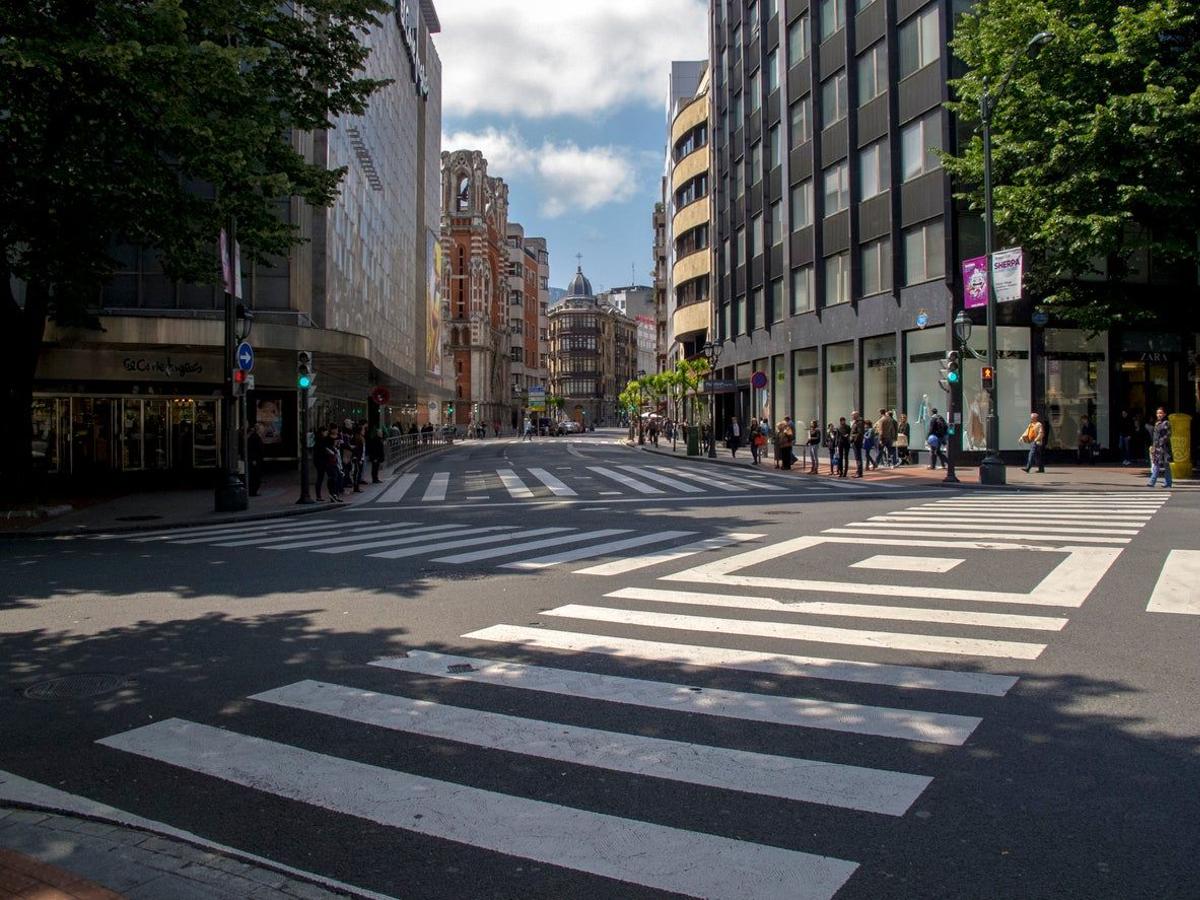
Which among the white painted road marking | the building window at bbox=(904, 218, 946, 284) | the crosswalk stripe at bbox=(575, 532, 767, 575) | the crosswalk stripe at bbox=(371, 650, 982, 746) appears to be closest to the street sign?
the crosswalk stripe at bbox=(575, 532, 767, 575)

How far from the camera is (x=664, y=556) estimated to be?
11672mm

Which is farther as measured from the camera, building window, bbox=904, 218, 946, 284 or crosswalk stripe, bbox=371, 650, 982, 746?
building window, bbox=904, 218, 946, 284

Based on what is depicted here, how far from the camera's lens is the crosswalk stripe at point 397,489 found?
72.7 ft

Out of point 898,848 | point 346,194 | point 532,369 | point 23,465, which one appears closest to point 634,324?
point 532,369

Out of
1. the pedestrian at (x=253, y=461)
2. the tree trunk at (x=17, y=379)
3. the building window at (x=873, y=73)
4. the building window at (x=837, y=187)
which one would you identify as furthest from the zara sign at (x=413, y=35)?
the tree trunk at (x=17, y=379)

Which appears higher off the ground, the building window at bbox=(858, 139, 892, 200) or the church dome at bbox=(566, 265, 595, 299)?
the church dome at bbox=(566, 265, 595, 299)

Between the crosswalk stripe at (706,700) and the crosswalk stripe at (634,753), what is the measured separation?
0.55 m

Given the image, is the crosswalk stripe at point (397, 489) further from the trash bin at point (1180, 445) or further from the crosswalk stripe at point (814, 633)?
the trash bin at point (1180, 445)

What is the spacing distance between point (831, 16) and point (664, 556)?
34.1 meters

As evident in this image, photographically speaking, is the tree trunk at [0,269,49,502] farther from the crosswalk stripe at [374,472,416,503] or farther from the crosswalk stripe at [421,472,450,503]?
the crosswalk stripe at [421,472,450,503]

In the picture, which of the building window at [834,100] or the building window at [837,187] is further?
the building window at [834,100]

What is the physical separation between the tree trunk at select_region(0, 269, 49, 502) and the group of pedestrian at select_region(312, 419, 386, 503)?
600 centimetres

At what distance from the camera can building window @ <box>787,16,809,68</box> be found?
132 ft

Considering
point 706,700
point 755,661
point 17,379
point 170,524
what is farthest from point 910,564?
point 17,379
